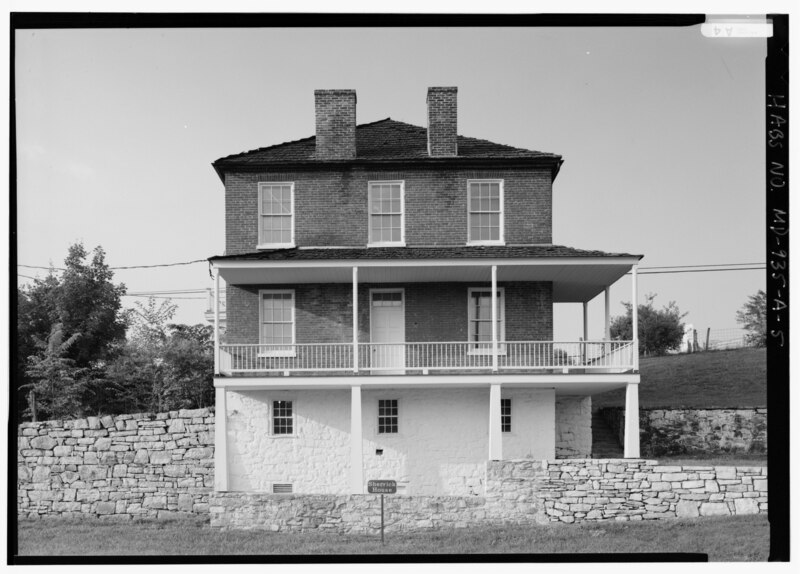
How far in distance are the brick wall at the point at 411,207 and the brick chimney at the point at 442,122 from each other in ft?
1.97

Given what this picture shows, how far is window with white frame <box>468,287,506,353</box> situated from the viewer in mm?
26344

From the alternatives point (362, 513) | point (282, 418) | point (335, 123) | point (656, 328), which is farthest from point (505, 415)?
point (656, 328)

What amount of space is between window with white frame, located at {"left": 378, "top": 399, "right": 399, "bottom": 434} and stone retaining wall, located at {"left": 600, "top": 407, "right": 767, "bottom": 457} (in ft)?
22.2

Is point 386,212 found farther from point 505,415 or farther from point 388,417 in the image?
point 505,415

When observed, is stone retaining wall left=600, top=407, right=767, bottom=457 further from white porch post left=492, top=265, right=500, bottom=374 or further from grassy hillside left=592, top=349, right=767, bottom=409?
white porch post left=492, top=265, right=500, bottom=374

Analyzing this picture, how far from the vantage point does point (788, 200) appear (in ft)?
63.8

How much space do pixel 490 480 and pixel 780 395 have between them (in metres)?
6.82

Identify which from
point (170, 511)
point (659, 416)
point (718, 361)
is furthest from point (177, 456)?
point (718, 361)

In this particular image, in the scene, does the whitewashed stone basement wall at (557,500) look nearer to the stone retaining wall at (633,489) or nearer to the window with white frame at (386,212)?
the stone retaining wall at (633,489)

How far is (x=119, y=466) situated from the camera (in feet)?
84.7

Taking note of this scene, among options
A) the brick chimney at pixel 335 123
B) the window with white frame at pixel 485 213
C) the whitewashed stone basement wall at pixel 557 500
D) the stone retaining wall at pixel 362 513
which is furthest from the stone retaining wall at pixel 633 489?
the brick chimney at pixel 335 123

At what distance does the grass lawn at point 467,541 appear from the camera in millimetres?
20953

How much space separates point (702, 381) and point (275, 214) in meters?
17.0

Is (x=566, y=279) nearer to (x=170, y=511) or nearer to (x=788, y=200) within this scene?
(x=788, y=200)
